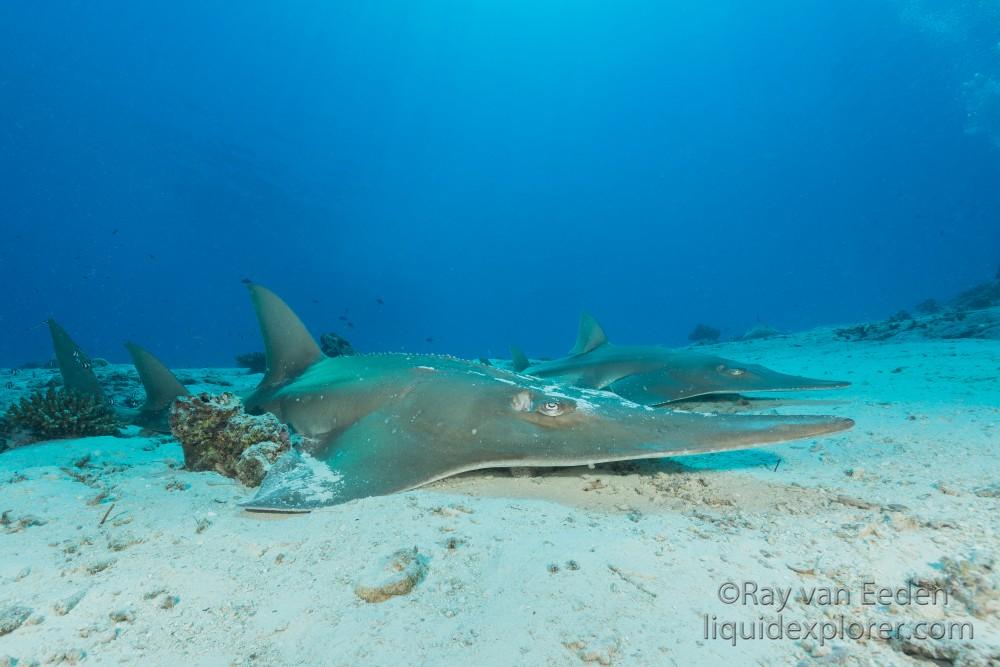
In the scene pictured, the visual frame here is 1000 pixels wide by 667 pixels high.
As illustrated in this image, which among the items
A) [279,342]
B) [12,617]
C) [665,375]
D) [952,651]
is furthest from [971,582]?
[279,342]

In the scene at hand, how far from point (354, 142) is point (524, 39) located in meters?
54.5

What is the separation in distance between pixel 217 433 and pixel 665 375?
5.22 m

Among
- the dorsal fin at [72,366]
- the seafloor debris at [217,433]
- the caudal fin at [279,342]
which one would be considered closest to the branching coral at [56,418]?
the dorsal fin at [72,366]

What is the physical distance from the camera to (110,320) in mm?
118688

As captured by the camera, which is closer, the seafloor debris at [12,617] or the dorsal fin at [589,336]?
the seafloor debris at [12,617]

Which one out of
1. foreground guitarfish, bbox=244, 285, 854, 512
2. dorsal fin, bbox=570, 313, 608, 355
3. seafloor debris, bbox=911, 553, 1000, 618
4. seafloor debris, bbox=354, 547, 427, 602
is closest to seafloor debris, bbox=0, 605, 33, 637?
foreground guitarfish, bbox=244, 285, 854, 512

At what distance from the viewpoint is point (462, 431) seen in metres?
2.99

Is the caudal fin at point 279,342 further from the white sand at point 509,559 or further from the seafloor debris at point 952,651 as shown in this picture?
the seafloor debris at point 952,651

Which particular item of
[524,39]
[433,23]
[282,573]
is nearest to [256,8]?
[433,23]

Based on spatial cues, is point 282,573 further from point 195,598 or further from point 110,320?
point 110,320

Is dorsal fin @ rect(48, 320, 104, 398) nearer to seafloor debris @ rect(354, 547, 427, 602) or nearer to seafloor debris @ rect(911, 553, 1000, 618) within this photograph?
seafloor debris @ rect(354, 547, 427, 602)

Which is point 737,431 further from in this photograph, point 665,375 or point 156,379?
point 156,379

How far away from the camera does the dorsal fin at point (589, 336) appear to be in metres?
8.67

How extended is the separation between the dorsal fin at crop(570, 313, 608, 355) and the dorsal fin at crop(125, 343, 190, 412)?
636 centimetres
